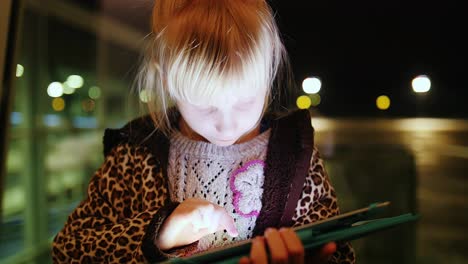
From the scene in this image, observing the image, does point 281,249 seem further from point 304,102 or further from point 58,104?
point 58,104

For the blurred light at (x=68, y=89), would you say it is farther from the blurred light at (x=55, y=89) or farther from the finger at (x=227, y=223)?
the finger at (x=227, y=223)

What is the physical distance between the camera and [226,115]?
0.71 metres

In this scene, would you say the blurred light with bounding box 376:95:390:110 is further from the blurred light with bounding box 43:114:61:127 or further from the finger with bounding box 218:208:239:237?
the blurred light with bounding box 43:114:61:127

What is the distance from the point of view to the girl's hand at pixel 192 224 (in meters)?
0.67

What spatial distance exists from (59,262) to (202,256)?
0.35 m

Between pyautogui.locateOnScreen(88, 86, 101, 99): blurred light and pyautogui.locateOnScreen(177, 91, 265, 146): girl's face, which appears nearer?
pyautogui.locateOnScreen(177, 91, 265, 146): girl's face

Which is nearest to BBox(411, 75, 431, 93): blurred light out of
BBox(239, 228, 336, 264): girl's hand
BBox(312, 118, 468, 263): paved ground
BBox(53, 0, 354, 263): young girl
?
BBox(312, 118, 468, 263): paved ground

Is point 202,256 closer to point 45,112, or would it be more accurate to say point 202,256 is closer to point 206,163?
point 206,163

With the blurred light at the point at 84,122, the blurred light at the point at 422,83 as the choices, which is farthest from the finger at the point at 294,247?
the blurred light at the point at 84,122

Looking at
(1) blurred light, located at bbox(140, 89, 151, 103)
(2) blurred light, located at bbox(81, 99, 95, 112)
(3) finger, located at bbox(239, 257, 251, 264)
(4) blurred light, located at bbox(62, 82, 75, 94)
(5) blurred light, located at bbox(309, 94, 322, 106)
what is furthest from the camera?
(4) blurred light, located at bbox(62, 82, 75, 94)

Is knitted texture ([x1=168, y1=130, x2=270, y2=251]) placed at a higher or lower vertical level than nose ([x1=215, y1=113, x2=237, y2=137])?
lower

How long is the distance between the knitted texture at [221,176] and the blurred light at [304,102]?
13 cm

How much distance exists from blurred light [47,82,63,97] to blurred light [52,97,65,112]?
0.04 m

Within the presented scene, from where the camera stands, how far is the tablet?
1.94ft
